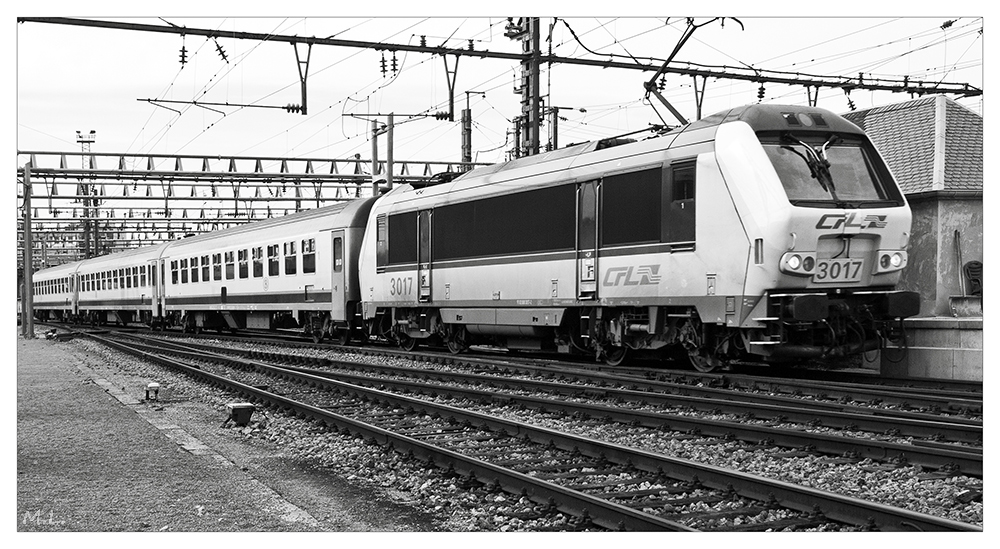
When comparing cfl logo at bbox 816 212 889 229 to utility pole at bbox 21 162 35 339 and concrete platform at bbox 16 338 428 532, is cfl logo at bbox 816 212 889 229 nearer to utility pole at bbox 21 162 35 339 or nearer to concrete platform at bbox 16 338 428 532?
concrete platform at bbox 16 338 428 532

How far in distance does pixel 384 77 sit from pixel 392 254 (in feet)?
11.6

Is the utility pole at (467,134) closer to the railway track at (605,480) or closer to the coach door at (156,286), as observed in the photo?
the coach door at (156,286)

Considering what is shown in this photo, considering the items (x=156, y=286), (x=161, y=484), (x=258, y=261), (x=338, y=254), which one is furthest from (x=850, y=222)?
(x=156, y=286)

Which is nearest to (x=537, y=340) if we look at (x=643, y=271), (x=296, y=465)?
(x=643, y=271)

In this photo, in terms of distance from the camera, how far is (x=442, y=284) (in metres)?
18.0

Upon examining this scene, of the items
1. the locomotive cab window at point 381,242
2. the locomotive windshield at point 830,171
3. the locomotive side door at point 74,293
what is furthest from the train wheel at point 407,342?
the locomotive side door at point 74,293

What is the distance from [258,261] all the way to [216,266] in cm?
355

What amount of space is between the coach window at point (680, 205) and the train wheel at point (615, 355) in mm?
2721

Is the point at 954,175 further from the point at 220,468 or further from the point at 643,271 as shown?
the point at 220,468

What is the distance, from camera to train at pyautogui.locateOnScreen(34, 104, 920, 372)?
457 inches

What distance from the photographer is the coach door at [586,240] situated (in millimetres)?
14219

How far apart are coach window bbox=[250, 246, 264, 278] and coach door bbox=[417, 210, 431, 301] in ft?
31.4

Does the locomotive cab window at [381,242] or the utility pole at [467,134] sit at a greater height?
the utility pole at [467,134]

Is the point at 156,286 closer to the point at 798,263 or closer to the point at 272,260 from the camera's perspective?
the point at 272,260
